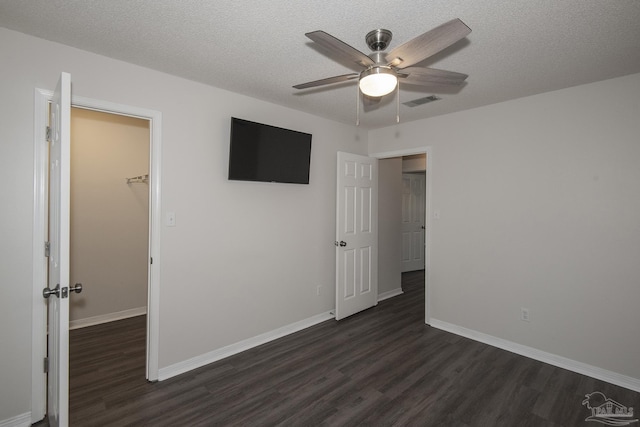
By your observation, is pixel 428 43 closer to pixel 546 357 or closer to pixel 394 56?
pixel 394 56

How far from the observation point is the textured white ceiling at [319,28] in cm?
165

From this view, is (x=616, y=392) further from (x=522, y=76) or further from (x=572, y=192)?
(x=522, y=76)

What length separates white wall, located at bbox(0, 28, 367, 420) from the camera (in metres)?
1.96

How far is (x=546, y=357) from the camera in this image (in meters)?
2.88

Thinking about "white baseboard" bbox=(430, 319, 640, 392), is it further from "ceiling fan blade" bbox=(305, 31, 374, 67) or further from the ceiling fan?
"ceiling fan blade" bbox=(305, 31, 374, 67)

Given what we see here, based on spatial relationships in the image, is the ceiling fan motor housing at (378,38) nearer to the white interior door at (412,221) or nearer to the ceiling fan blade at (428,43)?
the ceiling fan blade at (428,43)

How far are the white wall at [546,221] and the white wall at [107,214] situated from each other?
12.5 ft

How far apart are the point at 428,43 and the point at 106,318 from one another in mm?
4455

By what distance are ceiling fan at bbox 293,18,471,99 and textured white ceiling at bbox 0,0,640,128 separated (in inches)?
9.6

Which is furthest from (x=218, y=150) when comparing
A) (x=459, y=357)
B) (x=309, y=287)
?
(x=459, y=357)

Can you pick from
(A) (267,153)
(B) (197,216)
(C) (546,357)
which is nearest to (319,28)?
(A) (267,153)

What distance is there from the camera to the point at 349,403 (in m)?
2.25

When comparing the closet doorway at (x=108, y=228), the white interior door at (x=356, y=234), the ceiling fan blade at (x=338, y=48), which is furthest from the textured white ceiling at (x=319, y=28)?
the white interior door at (x=356, y=234)

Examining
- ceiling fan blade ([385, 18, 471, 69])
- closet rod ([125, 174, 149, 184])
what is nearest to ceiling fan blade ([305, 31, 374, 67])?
ceiling fan blade ([385, 18, 471, 69])
